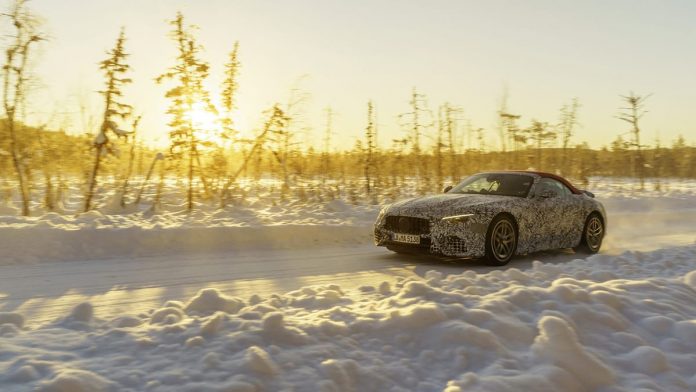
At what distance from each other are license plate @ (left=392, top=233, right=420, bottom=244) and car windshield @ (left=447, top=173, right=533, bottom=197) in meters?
1.77

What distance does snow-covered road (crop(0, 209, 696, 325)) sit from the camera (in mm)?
5992

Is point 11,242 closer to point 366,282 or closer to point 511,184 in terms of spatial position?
point 366,282

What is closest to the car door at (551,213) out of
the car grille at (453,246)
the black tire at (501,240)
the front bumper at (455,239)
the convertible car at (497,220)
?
the convertible car at (497,220)

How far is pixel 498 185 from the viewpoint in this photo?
10062mm

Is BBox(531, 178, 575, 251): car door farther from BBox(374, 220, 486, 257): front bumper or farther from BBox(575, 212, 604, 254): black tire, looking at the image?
BBox(374, 220, 486, 257): front bumper

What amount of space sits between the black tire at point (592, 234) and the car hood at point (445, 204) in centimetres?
206

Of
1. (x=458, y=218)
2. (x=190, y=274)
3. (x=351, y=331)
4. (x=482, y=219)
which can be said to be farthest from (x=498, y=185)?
(x=351, y=331)

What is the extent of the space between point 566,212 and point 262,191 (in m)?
10.2

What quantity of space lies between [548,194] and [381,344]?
23.2ft

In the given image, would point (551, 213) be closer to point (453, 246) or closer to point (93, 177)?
point (453, 246)

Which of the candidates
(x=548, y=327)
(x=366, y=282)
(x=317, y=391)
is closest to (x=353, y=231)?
(x=366, y=282)

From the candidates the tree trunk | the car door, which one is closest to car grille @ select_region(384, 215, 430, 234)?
the car door

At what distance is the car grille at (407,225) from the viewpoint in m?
8.84

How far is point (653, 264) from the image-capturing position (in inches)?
290
